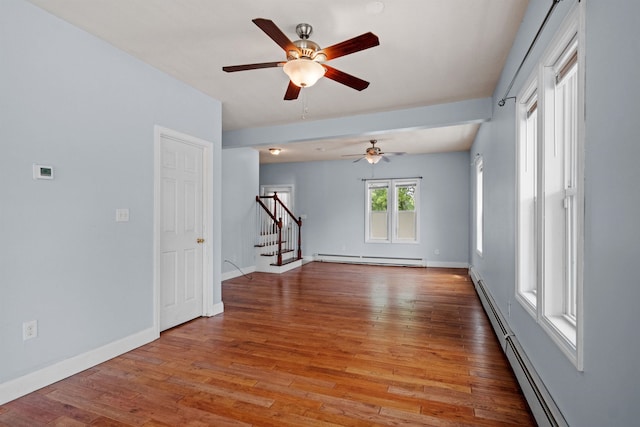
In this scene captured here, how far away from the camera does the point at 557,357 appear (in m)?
1.85

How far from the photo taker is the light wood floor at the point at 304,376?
2152mm

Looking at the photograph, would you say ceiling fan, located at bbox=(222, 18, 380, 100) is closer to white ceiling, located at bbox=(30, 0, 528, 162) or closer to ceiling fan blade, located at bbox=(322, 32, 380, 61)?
ceiling fan blade, located at bbox=(322, 32, 380, 61)

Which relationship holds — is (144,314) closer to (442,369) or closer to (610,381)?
(442,369)

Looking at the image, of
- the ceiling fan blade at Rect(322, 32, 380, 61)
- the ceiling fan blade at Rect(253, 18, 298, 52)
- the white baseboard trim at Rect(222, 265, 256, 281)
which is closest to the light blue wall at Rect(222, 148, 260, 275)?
the white baseboard trim at Rect(222, 265, 256, 281)

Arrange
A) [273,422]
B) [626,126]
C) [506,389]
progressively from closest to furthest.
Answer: [626,126]
[273,422]
[506,389]

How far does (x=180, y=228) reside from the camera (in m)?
3.91

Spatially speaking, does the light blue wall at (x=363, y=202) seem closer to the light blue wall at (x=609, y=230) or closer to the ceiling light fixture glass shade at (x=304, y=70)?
the ceiling light fixture glass shade at (x=304, y=70)

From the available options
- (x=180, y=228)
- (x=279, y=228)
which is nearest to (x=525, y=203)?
(x=180, y=228)

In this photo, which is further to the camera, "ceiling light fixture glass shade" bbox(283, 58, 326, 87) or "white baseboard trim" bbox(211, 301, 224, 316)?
"white baseboard trim" bbox(211, 301, 224, 316)

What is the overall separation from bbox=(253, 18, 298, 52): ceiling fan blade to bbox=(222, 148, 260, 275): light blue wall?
439 centimetres

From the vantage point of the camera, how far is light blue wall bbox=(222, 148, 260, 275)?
21.6 feet

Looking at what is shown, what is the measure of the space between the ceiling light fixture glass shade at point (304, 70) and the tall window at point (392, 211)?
20.4ft

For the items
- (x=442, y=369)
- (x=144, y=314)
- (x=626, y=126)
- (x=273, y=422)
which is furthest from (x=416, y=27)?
(x=144, y=314)

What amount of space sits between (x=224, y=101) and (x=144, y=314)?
111 inches
